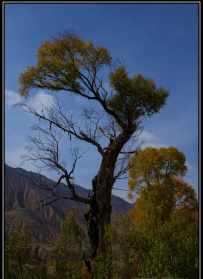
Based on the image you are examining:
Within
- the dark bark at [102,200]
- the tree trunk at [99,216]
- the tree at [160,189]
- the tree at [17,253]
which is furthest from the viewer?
the tree at [160,189]

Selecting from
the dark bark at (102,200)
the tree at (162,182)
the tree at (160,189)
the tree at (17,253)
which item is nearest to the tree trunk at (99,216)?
the dark bark at (102,200)

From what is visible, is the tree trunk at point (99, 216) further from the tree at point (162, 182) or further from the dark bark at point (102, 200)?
the tree at point (162, 182)

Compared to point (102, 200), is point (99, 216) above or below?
below

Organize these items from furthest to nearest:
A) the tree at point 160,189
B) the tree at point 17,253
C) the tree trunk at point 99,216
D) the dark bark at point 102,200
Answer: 1. the tree at point 160,189
2. the dark bark at point 102,200
3. the tree trunk at point 99,216
4. the tree at point 17,253

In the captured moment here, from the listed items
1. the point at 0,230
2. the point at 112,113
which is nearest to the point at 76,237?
the point at 112,113

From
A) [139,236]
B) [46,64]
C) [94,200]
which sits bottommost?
[139,236]

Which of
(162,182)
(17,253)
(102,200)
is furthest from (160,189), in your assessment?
(17,253)

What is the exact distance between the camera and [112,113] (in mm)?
12562

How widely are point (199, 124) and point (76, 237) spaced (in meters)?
11.7

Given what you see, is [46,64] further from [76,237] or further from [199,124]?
[76,237]

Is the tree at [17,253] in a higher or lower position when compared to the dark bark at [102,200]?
lower

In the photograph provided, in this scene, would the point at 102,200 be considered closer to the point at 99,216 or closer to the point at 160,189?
the point at 99,216

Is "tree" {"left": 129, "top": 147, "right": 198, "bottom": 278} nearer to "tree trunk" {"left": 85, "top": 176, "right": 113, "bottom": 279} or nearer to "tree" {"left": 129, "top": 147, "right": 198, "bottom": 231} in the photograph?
"tree" {"left": 129, "top": 147, "right": 198, "bottom": 231}

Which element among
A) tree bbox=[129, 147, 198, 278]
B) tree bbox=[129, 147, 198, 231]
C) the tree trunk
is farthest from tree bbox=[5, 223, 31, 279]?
tree bbox=[129, 147, 198, 231]
